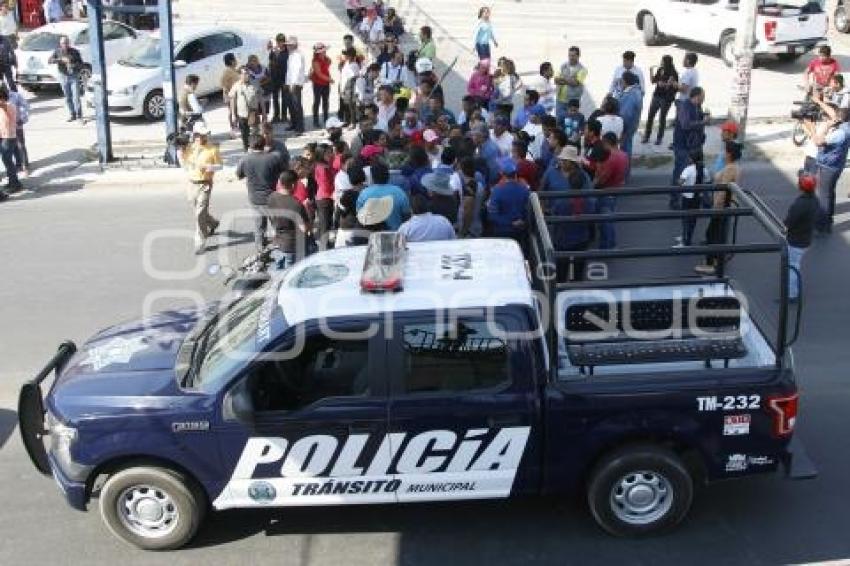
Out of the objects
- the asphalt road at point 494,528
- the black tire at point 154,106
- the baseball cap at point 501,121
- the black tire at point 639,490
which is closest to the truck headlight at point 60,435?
the asphalt road at point 494,528

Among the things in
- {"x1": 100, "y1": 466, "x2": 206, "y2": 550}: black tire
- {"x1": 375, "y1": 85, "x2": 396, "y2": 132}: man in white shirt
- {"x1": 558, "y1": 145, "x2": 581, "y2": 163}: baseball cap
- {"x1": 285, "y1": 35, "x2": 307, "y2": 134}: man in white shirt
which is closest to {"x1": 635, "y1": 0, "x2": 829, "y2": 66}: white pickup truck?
{"x1": 285, "y1": 35, "x2": 307, "y2": 134}: man in white shirt

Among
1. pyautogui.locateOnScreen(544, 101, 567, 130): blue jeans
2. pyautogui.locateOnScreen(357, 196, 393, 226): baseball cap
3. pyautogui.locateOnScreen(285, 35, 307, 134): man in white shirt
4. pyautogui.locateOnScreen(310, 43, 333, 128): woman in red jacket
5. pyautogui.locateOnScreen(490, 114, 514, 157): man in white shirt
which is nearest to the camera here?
pyautogui.locateOnScreen(357, 196, 393, 226): baseball cap

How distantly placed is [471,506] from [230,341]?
2123 millimetres

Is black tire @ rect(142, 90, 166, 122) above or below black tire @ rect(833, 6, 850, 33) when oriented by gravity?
below

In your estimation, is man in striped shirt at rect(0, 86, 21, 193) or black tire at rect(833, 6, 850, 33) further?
black tire at rect(833, 6, 850, 33)

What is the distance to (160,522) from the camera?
7.10 meters

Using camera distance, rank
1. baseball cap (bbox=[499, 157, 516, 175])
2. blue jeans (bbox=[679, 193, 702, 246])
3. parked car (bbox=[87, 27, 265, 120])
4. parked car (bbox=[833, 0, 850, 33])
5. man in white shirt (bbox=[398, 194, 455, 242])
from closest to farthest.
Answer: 1. man in white shirt (bbox=[398, 194, 455, 242])
2. baseball cap (bbox=[499, 157, 516, 175])
3. blue jeans (bbox=[679, 193, 702, 246])
4. parked car (bbox=[87, 27, 265, 120])
5. parked car (bbox=[833, 0, 850, 33])

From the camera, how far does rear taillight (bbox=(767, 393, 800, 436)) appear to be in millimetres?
6793

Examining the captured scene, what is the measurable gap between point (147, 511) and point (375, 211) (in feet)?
15.1

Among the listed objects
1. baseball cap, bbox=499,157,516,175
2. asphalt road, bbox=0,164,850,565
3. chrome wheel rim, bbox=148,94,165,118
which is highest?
baseball cap, bbox=499,157,516,175

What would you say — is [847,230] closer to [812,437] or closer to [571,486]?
[812,437]

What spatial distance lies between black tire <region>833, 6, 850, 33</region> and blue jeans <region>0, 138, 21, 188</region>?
19.7 m

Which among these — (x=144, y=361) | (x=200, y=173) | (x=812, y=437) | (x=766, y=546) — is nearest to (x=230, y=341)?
(x=144, y=361)

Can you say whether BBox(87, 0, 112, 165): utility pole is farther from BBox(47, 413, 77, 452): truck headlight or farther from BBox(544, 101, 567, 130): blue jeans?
BBox(47, 413, 77, 452): truck headlight
